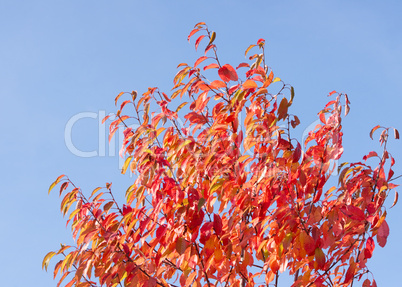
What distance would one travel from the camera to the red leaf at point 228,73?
314cm

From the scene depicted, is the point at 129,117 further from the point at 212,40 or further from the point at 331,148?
the point at 331,148

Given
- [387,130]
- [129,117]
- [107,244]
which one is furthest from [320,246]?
[129,117]

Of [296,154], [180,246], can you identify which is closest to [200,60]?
[296,154]

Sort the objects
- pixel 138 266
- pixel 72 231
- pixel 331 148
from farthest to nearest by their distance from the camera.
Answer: pixel 72 231 → pixel 331 148 → pixel 138 266

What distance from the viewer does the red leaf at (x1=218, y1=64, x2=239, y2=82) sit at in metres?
3.14

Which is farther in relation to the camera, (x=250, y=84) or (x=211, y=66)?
(x=211, y=66)

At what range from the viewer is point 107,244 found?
3.32m

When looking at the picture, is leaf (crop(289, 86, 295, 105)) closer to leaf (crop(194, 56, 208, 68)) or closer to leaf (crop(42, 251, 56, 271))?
leaf (crop(194, 56, 208, 68))

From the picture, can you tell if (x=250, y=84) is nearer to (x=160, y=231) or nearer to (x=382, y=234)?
(x=160, y=231)

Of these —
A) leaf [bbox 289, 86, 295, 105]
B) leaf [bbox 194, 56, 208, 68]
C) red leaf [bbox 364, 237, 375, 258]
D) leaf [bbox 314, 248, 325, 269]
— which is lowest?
leaf [bbox 314, 248, 325, 269]

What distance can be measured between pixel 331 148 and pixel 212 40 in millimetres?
1088

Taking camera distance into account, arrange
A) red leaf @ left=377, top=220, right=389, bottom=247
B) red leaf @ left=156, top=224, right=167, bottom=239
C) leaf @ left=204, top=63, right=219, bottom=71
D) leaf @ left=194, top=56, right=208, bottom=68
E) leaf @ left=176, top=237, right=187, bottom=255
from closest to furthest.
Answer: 1. red leaf @ left=377, top=220, right=389, bottom=247
2. leaf @ left=176, top=237, right=187, bottom=255
3. red leaf @ left=156, top=224, right=167, bottom=239
4. leaf @ left=204, top=63, right=219, bottom=71
5. leaf @ left=194, top=56, right=208, bottom=68

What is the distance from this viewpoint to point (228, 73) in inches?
124

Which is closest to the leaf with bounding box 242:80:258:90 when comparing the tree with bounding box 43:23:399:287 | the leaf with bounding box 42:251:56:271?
the tree with bounding box 43:23:399:287
